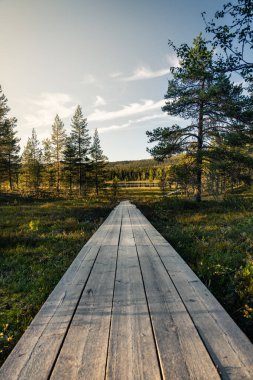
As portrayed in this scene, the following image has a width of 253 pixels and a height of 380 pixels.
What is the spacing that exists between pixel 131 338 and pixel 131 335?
0.04 m

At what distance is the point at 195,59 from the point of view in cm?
575

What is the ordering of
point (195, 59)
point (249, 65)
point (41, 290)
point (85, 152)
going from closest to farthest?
1. point (41, 290)
2. point (249, 65)
3. point (195, 59)
4. point (85, 152)

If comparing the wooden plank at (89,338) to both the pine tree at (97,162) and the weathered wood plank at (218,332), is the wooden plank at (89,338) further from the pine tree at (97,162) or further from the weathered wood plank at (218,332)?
the pine tree at (97,162)

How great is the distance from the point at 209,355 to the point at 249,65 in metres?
5.91

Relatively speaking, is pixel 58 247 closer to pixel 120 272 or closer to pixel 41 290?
pixel 41 290

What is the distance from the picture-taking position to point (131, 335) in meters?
2.06

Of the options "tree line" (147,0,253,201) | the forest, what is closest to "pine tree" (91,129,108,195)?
the forest

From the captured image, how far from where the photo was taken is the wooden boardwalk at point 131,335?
1663mm

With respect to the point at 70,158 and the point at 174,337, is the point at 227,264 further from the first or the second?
the point at 70,158

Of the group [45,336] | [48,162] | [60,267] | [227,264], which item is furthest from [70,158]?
[45,336]

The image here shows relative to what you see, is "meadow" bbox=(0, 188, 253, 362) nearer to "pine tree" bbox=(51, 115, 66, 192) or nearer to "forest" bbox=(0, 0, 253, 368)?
"forest" bbox=(0, 0, 253, 368)

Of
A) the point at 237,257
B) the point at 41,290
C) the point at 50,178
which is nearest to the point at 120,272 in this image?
the point at 41,290

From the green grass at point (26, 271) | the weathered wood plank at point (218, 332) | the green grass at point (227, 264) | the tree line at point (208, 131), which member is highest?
the tree line at point (208, 131)

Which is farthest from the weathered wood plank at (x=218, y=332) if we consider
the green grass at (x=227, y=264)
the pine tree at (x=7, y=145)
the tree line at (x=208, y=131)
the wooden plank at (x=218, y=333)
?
the pine tree at (x=7, y=145)
